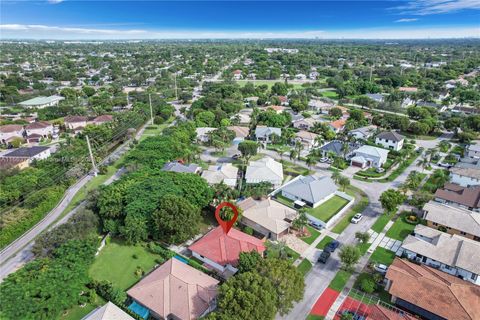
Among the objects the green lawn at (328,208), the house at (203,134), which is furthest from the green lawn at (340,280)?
the house at (203,134)

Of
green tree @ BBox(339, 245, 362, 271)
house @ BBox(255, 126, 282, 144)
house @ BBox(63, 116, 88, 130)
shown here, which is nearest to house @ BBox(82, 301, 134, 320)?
green tree @ BBox(339, 245, 362, 271)

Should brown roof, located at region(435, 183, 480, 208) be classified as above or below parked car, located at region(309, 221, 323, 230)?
above

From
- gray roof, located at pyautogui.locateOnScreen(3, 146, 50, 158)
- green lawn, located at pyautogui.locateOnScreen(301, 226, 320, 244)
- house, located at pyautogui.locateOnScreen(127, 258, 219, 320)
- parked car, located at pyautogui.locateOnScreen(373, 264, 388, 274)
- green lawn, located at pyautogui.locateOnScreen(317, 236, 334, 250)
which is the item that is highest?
house, located at pyautogui.locateOnScreen(127, 258, 219, 320)

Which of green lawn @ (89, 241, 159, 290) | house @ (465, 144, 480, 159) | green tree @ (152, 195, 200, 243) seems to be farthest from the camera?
house @ (465, 144, 480, 159)

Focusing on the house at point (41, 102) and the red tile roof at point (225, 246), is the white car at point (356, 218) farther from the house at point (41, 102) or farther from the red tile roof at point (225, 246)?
the house at point (41, 102)

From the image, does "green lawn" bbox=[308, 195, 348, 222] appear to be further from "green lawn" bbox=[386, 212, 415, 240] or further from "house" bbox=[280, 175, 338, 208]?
"green lawn" bbox=[386, 212, 415, 240]

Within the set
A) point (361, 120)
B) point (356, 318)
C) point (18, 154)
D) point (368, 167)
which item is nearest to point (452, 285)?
point (356, 318)

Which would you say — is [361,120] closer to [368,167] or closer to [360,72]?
[368,167]
